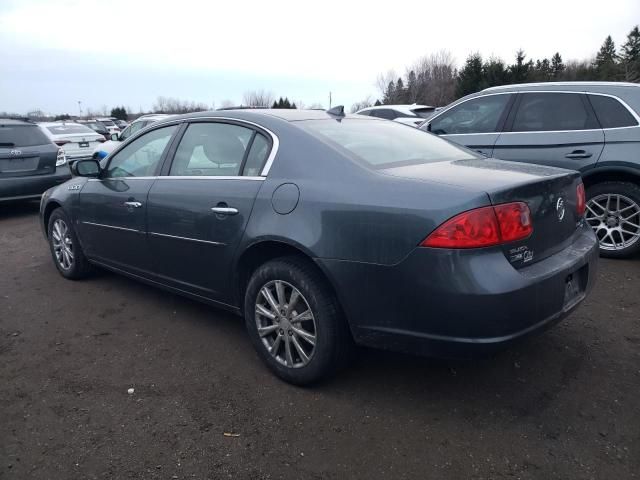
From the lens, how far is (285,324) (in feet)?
9.89

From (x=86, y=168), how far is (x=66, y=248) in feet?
3.36

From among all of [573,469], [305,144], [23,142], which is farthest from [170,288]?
[23,142]

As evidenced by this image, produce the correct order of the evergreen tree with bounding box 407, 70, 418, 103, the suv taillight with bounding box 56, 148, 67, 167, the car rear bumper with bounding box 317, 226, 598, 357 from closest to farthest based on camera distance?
1. the car rear bumper with bounding box 317, 226, 598, 357
2. the suv taillight with bounding box 56, 148, 67, 167
3. the evergreen tree with bounding box 407, 70, 418, 103

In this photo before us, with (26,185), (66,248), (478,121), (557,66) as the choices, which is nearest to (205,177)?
(66,248)

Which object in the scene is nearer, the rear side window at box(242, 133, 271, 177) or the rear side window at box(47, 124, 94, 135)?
the rear side window at box(242, 133, 271, 177)

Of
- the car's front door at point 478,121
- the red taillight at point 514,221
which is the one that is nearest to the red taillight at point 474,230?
the red taillight at point 514,221

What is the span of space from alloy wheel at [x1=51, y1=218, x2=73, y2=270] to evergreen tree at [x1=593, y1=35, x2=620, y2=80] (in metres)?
36.2

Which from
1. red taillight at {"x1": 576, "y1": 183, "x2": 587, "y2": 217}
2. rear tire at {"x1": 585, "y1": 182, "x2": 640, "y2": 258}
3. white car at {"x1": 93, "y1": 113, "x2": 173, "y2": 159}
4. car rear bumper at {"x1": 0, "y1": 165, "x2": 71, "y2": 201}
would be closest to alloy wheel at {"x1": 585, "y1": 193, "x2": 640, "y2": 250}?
rear tire at {"x1": 585, "y1": 182, "x2": 640, "y2": 258}

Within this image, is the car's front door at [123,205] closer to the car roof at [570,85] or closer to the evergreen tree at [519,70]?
the car roof at [570,85]

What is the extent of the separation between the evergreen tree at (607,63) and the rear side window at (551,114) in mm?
32857

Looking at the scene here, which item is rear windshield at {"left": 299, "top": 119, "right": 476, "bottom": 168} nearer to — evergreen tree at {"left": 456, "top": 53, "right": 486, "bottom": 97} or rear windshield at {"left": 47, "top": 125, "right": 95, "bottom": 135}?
rear windshield at {"left": 47, "top": 125, "right": 95, "bottom": 135}

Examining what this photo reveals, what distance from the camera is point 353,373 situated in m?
3.18

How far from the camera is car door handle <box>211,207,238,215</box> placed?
125 inches

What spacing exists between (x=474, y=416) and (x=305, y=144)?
5.72 feet
